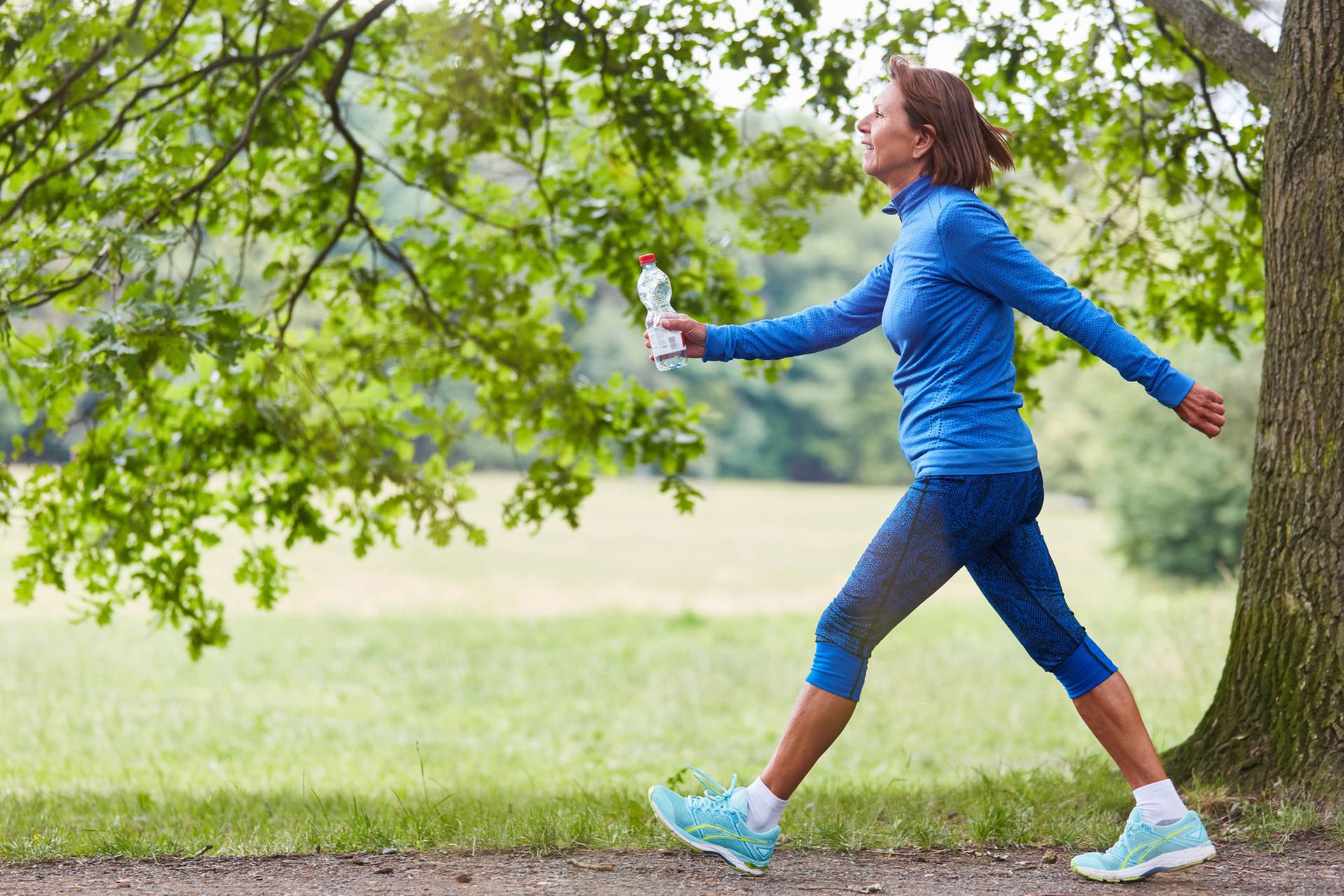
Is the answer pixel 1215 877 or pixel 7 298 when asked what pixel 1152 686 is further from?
pixel 7 298

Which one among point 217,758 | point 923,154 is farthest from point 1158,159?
point 217,758

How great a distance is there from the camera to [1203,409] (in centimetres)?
288

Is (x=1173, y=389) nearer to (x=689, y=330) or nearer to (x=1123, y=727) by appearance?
(x=1123, y=727)

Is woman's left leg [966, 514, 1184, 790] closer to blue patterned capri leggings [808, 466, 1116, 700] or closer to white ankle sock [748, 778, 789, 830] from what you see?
blue patterned capri leggings [808, 466, 1116, 700]

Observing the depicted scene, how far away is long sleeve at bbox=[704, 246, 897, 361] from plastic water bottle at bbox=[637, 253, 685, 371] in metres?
0.10

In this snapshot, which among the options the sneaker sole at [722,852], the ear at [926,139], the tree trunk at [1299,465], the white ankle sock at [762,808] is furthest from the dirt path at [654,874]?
the ear at [926,139]

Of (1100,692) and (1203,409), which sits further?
(1100,692)

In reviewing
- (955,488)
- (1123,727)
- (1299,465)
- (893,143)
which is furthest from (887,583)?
(1299,465)

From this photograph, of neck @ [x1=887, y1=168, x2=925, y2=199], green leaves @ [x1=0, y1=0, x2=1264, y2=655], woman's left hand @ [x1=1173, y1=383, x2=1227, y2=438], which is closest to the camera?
woman's left hand @ [x1=1173, y1=383, x2=1227, y2=438]

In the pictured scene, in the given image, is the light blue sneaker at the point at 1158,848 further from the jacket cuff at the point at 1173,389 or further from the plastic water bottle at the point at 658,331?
the plastic water bottle at the point at 658,331

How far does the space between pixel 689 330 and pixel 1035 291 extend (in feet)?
2.98

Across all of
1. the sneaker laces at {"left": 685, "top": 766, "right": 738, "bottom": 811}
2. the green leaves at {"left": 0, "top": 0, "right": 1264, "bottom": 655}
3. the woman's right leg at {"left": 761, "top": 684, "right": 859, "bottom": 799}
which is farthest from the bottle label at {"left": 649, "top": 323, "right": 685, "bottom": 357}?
the green leaves at {"left": 0, "top": 0, "right": 1264, "bottom": 655}

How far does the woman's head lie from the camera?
3.17 m

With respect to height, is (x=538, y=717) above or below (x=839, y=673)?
below
